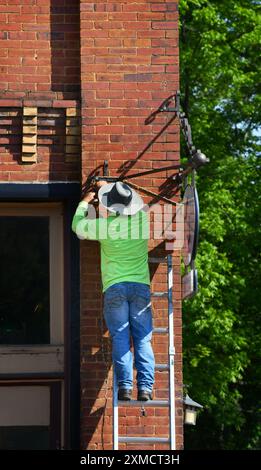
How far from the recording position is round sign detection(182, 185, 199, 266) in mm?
9727

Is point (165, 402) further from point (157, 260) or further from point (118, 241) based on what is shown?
point (118, 241)

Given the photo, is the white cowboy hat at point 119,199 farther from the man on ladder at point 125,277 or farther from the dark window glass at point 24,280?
the dark window glass at point 24,280

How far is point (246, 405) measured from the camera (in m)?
24.0

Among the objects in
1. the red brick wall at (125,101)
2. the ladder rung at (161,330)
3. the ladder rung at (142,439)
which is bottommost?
the ladder rung at (142,439)

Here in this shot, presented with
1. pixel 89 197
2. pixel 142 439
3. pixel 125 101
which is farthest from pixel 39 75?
pixel 142 439

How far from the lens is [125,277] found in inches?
387

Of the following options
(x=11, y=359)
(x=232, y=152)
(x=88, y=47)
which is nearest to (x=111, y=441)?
(x=11, y=359)

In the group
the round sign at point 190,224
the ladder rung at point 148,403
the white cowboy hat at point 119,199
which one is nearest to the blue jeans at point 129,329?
the ladder rung at point 148,403

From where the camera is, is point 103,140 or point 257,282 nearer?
point 103,140

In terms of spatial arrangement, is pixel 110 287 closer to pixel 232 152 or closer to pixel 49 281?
pixel 49 281

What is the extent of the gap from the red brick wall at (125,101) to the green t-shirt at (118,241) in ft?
1.67

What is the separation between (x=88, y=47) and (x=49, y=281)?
7.56 feet

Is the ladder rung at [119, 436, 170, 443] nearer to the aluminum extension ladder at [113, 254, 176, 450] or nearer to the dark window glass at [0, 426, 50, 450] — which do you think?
the aluminum extension ladder at [113, 254, 176, 450]

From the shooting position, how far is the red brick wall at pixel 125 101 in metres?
10.4
